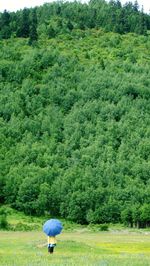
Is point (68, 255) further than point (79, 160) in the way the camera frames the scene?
No

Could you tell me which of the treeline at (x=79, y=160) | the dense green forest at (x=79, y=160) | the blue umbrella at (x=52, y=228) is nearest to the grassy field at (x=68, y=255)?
the blue umbrella at (x=52, y=228)

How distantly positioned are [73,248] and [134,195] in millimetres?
100525

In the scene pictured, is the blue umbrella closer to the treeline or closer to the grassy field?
the grassy field

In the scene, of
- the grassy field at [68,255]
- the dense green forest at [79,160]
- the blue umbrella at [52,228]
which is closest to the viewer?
the grassy field at [68,255]

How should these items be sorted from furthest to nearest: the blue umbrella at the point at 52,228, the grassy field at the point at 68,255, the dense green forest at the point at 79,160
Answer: the dense green forest at the point at 79,160 < the blue umbrella at the point at 52,228 < the grassy field at the point at 68,255

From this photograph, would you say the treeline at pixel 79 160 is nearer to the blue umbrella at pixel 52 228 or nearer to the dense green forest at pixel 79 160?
the dense green forest at pixel 79 160

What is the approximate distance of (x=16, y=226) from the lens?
117 meters

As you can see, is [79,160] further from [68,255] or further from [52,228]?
[52,228]

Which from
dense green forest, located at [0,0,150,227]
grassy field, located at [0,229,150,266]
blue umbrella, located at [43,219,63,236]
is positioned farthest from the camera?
dense green forest, located at [0,0,150,227]

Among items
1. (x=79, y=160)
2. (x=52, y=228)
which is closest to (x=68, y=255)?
(x=52, y=228)

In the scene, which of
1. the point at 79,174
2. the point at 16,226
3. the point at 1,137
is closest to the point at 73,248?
the point at 16,226

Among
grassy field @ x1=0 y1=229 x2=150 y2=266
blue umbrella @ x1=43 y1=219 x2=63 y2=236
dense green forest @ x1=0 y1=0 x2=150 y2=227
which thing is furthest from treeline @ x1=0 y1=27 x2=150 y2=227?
blue umbrella @ x1=43 y1=219 x2=63 y2=236

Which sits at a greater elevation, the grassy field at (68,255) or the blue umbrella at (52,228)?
the blue umbrella at (52,228)

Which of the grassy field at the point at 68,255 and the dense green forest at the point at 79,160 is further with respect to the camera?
the dense green forest at the point at 79,160
